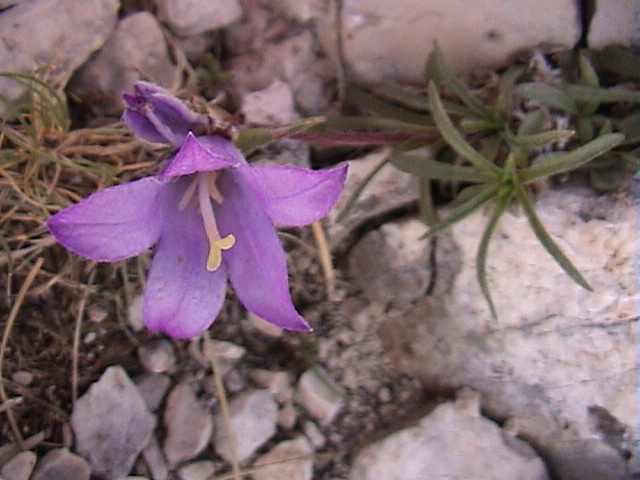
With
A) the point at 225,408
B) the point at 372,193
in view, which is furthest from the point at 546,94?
the point at 225,408

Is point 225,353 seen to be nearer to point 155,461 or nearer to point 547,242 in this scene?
point 155,461

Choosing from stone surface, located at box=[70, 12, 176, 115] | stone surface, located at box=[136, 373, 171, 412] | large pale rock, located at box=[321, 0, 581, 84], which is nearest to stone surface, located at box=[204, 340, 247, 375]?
stone surface, located at box=[136, 373, 171, 412]

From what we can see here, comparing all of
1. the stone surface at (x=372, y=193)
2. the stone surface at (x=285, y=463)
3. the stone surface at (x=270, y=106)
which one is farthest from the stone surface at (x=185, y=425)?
the stone surface at (x=270, y=106)

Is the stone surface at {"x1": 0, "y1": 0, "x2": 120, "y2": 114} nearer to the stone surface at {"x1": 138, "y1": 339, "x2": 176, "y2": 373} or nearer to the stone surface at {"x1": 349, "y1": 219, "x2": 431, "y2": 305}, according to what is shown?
the stone surface at {"x1": 138, "y1": 339, "x2": 176, "y2": 373}

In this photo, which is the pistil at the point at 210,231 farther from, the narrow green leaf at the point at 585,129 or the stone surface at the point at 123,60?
the narrow green leaf at the point at 585,129

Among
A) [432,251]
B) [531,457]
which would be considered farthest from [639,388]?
[432,251]

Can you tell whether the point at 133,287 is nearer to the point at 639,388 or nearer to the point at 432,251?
the point at 432,251
